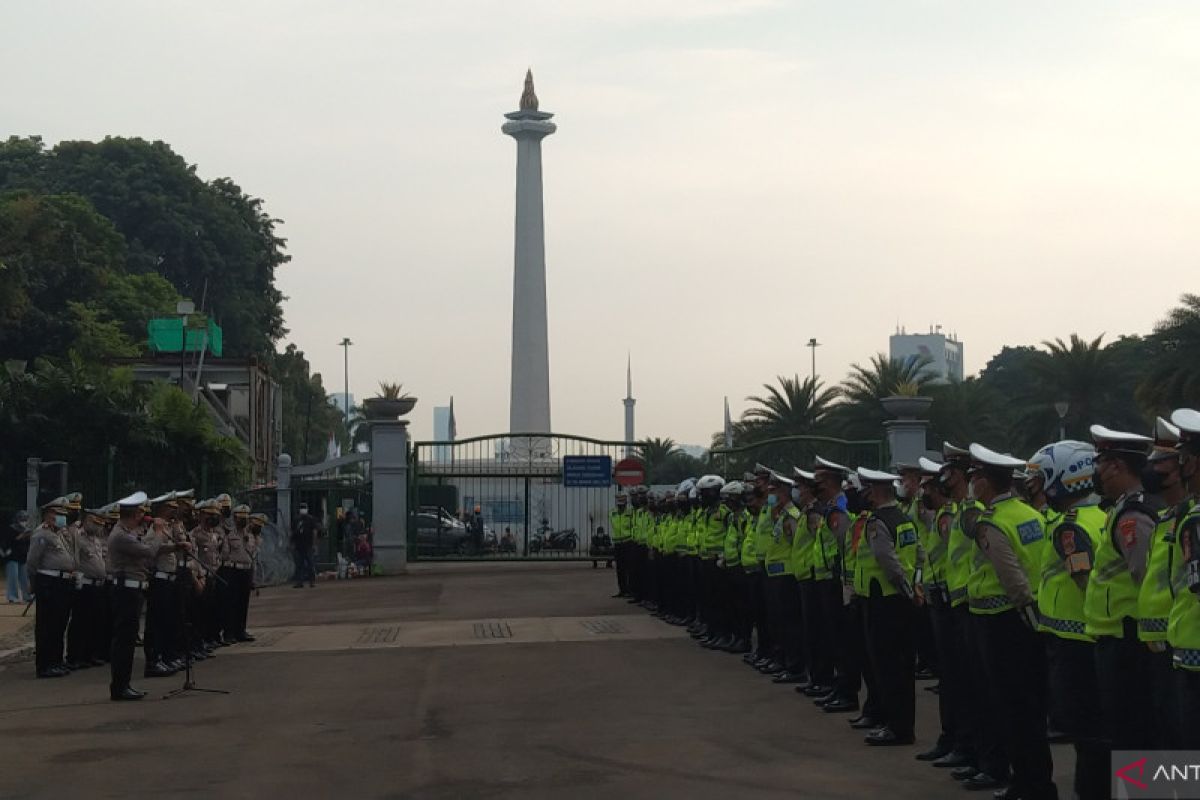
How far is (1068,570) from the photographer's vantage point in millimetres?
8039

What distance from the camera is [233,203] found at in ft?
259

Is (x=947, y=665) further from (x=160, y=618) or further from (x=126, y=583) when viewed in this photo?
(x=160, y=618)

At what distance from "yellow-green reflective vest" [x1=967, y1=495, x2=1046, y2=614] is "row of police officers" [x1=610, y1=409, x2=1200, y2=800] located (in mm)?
10

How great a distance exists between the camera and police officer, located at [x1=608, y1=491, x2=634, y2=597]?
25.9 meters

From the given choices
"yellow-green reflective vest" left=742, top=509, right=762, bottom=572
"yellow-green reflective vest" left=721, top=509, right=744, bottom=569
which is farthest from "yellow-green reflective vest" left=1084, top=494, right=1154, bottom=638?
"yellow-green reflective vest" left=721, top=509, right=744, bottom=569

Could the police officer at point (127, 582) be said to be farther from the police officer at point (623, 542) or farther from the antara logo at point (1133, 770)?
the police officer at point (623, 542)

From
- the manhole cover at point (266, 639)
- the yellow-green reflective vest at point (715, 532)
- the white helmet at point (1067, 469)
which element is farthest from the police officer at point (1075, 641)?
the manhole cover at point (266, 639)

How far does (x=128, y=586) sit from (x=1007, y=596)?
28.9 feet

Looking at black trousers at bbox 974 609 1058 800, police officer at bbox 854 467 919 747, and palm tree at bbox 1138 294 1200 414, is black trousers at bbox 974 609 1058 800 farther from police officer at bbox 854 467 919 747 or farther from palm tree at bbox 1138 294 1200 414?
palm tree at bbox 1138 294 1200 414

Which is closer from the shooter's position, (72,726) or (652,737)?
(652,737)

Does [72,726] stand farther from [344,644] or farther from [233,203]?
[233,203]

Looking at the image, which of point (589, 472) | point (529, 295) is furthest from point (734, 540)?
point (529, 295)

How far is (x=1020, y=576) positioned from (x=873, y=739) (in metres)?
2.71

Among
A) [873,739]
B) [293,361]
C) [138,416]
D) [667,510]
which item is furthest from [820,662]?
[293,361]
